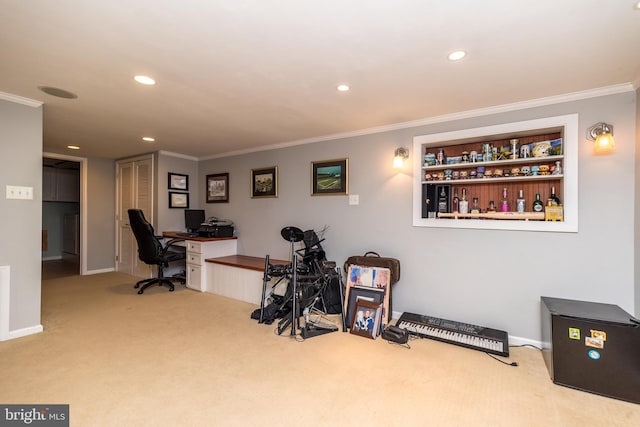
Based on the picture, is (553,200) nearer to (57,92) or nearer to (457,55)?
(457,55)

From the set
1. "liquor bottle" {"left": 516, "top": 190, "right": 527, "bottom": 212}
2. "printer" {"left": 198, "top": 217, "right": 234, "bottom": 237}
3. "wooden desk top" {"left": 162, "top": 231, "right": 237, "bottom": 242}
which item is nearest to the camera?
"liquor bottle" {"left": 516, "top": 190, "right": 527, "bottom": 212}

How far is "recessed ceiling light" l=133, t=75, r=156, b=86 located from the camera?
2174 mm

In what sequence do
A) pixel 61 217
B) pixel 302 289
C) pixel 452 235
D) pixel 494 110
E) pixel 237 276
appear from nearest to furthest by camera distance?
pixel 494 110
pixel 452 235
pixel 302 289
pixel 237 276
pixel 61 217

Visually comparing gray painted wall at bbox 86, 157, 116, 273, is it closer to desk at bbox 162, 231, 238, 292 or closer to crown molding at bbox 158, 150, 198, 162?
crown molding at bbox 158, 150, 198, 162

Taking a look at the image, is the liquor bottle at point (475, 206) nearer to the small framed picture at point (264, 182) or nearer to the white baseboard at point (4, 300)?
the small framed picture at point (264, 182)

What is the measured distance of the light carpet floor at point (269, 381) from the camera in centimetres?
166

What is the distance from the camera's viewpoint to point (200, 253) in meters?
4.29

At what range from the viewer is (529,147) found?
8.77 ft

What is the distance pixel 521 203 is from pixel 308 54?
89.2 inches

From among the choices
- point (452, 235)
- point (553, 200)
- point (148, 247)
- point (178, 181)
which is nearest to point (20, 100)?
point (148, 247)

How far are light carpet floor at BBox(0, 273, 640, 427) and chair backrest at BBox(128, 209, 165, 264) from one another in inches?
51.5

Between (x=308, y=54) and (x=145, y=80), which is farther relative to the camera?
(x=145, y=80)

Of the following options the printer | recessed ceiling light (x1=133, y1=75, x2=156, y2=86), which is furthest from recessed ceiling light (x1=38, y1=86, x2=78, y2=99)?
the printer

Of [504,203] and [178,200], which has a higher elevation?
[178,200]
